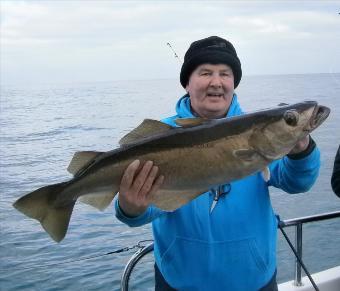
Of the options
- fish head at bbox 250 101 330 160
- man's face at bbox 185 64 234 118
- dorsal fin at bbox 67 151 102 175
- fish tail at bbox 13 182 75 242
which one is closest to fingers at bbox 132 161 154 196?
dorsal fin at bbox 67 151 102 175

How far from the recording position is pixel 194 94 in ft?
A: 12.4

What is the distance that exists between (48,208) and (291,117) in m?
1.69

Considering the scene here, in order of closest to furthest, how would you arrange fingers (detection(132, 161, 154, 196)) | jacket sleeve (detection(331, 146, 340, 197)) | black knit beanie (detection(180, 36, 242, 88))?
fingers (detection(132, 161, 154, 196)) → black knit beanie (detection(180, 36, 242, 88)) → jacket sleeve (detection(331, 146, 340, 197))

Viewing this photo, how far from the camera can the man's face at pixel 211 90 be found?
3.66m

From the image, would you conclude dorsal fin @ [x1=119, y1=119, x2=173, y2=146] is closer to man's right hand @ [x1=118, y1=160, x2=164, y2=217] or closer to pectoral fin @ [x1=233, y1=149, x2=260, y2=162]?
man's right hand @ [x1=118, y1=160, x2=164, y2=217]

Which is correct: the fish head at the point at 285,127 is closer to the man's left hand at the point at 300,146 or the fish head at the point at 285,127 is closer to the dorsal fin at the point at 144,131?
the man's left hand at the point at 300,146

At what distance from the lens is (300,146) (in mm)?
3164

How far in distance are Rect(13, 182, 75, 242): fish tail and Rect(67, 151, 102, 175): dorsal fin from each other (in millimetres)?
126

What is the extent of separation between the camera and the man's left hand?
3132mm

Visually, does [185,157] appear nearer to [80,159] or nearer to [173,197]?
[173,197]

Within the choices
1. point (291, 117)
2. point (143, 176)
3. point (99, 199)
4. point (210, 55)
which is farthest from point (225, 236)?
point (210, 55)

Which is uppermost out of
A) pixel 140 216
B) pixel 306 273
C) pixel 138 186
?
pixel 138 186

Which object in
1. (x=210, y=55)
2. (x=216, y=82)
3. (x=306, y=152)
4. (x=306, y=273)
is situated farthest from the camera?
(x=306, y=273)

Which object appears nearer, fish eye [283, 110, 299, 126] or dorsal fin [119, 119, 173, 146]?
fish eye [283, 110, 299, 126]
